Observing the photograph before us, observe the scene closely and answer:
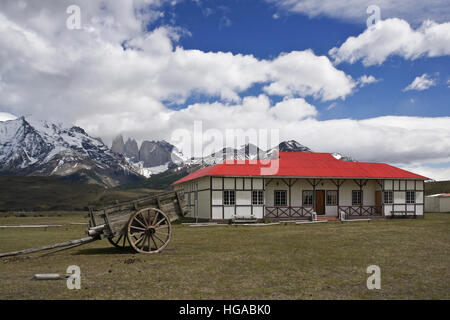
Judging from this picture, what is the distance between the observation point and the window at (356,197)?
30834mm

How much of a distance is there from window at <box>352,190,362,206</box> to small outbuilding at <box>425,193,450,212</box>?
18410 mm

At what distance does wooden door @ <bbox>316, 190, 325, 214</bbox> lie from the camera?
98.9ft

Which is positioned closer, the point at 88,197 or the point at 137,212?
the point at 137,212

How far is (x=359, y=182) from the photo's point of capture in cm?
3080

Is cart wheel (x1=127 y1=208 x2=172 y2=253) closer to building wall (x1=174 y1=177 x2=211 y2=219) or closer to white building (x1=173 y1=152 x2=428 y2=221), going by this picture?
white building (x1=173 y1=152 x2=428 y2=221)

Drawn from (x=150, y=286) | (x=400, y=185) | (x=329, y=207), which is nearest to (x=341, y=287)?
(x=150, y=286)

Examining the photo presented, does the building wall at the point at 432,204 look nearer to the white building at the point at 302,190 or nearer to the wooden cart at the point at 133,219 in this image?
the white building at the point at 302,190

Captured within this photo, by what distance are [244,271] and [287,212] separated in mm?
20227

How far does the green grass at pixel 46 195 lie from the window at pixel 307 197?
5175 centimetres

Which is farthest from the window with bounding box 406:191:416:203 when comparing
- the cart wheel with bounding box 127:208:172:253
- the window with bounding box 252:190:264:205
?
the cart wheel with bounding box 127:208:172:253

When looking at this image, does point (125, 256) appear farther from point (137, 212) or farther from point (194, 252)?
point (194, 252)

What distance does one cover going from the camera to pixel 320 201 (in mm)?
30266
